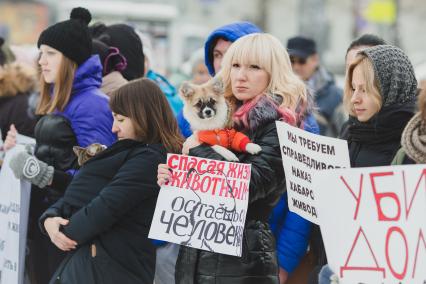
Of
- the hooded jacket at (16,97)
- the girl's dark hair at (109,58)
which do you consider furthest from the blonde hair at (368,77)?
the hooded jacket at (16,97)

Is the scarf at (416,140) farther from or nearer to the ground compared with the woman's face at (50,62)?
nearer to the ground

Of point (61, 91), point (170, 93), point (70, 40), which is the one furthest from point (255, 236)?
point (170, 93)

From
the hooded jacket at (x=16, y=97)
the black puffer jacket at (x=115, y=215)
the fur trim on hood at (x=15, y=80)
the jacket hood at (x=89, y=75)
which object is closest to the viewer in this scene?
the black puffer jacket at (x=115, y=215)

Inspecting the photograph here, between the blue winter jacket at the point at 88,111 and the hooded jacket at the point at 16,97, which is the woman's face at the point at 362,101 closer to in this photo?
the blue winter jacket at the point at 88,111

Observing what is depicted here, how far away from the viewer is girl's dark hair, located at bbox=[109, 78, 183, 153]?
4.98 meters

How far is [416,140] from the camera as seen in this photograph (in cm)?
383

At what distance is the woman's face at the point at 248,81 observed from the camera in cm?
487

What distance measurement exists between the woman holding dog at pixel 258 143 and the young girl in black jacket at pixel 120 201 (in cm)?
25

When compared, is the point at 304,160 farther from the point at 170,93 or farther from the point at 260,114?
the point at 170,93

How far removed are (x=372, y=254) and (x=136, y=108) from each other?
173 centimetres

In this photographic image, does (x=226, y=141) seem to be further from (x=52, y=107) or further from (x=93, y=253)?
(x=52, y=107)

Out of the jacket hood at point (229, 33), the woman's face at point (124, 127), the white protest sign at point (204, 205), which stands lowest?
the white protest sign at point (204, 205)

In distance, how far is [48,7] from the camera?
24.4 meters

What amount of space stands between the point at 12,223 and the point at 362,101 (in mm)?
2493
